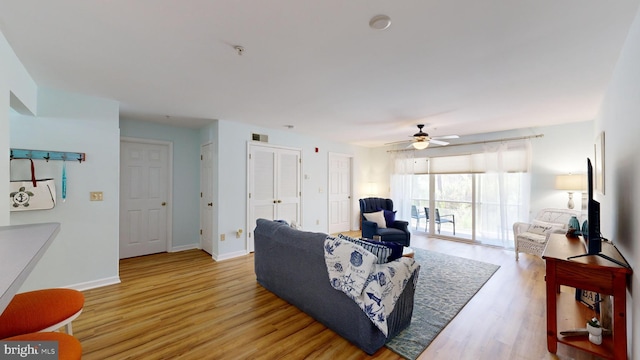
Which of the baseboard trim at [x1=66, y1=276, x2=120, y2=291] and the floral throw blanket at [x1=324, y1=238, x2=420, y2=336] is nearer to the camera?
the floral throw blanket at [x1=324, y1=238, x2=420, y2=336]

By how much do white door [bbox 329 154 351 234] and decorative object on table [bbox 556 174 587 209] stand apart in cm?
413

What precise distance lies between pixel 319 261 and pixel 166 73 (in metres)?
2.35

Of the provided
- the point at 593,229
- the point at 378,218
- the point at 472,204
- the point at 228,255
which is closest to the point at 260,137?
the point at 228,255

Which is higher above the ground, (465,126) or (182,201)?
(465,126)

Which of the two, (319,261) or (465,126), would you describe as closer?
(319,261)

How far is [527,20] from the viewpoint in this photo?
1.66m

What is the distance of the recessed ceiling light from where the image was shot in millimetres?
1622

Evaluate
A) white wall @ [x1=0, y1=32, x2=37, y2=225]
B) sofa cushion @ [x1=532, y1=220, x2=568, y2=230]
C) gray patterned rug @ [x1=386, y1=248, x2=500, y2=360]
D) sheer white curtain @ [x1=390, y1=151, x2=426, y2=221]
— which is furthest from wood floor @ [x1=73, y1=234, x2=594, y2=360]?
sheer white curtain @ [x1=390, y1=151, x2=426, y2=221]

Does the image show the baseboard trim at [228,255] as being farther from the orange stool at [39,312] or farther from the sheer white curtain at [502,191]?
the sheer white curtain at [502,191]

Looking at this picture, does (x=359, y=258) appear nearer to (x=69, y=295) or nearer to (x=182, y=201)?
(x=69, y=295)

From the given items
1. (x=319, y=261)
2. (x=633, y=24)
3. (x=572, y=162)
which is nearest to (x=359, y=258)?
(x=319, y=261)

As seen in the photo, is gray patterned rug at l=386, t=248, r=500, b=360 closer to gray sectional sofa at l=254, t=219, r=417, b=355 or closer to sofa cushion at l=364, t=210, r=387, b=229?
gray sectional sofa at l=254, t=219, r=417, b=355

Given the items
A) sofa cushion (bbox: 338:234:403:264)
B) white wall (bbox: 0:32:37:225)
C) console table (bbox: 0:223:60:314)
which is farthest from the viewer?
sofa cushion (bbox: 338:234:403:264)

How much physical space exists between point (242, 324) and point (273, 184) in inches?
116
